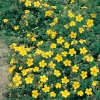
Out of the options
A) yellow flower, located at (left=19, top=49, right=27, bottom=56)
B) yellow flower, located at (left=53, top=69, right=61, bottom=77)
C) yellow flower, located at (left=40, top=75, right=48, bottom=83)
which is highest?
yellow flower, located at (left=19, top=49, right=27, bottom=56)

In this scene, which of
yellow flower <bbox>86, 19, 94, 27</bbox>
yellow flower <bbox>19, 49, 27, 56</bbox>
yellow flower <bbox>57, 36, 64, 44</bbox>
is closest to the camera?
yellow flower <bbox>19, 49, 27, 56</bbox>

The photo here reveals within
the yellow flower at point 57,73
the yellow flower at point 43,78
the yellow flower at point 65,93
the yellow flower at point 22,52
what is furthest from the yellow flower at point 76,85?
the yellow flower at point 22,52

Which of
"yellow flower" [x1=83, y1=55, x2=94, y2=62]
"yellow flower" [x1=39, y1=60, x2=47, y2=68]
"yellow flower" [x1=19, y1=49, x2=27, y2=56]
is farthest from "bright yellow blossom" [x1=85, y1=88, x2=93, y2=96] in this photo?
"yellow flower" [x1=19, y1=49, x2=27, y2=56]

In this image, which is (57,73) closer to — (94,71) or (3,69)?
(94,71)

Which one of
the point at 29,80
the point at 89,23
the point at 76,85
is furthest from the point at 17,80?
the point at 89,23

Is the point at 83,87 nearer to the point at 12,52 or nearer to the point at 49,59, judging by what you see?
the point at 49,59

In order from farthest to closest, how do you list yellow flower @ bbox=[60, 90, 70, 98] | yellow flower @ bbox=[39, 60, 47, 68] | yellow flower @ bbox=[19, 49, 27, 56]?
yellow flower @ bbox=[19, 49, 27, 56] < yellow flower @ bbox=[39, 60, 47, 68] < yellow flower @ bbox=[60, 90, 70, 98]

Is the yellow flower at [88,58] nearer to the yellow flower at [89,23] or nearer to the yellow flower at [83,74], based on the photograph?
the yellow flower at [83,74]

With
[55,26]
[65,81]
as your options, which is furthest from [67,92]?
[55,26]

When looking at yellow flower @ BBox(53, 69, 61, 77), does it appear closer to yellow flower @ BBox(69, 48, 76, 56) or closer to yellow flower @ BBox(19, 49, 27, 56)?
yellow flower @ BBox(69, 48, 76, 56)

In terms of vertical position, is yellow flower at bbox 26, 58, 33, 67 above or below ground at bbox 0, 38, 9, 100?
above
